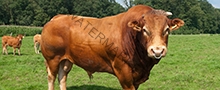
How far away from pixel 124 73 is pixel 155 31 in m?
1.19

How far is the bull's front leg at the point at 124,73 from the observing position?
4453mm

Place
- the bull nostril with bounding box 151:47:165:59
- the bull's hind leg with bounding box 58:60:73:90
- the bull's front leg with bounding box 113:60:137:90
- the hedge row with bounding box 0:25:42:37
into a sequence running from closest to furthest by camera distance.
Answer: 1. the bull nostril with bounding box 151:47:165:59
2. the bull's front leg with bounding box 113:60:137:90
3. the bull's hind leg with bounding box 58:60:73:90
4. the hedge row with bounding box 0:25:42:37

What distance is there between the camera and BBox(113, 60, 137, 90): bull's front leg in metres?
4.45

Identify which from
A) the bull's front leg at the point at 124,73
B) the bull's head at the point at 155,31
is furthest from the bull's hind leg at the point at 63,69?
the bull's head at the point at 155,31

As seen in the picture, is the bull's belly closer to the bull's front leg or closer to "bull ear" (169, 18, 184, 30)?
the bull's front leg

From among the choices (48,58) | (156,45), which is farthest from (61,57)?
(156,45)

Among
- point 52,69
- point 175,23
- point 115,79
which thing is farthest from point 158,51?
point 115,79

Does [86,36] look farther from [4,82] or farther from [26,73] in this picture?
[26,73]

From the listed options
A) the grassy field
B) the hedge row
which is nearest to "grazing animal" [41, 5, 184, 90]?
the grassy field

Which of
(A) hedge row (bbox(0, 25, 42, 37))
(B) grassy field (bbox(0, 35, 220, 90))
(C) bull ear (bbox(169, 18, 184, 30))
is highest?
(C) bull ear (bbox(169, 18, 184, 30))

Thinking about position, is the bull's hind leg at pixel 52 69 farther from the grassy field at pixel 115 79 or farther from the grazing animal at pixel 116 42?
the grassy field at pixel 115 79

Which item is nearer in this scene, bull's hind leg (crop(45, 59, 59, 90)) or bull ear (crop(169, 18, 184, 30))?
bull ear (crop(169, 18, 184, 30))

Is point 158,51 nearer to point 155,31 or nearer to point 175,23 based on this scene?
point 155,31

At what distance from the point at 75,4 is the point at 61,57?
282ft
